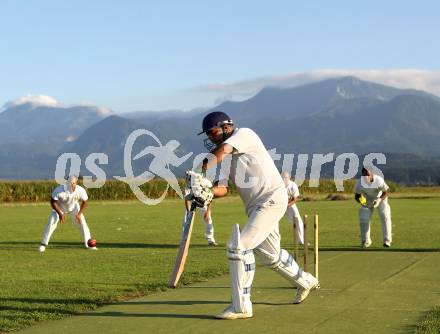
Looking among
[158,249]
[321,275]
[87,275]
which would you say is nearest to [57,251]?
[158,249]

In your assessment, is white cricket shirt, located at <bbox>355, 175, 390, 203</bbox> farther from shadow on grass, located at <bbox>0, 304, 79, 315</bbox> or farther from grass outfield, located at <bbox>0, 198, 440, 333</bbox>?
shadow on grass, located at <bbox>0, 304, 79, 315</bbox>

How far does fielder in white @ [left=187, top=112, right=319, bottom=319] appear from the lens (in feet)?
29.6

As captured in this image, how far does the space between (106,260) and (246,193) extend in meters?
8.15

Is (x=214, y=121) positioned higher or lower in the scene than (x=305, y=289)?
higher

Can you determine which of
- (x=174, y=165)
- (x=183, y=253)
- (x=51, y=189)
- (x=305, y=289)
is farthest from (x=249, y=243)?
(x=51, y=189)

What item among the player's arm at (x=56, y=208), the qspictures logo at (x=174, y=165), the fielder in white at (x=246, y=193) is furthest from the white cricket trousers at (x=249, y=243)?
the player's arm at (x=56, y=208)

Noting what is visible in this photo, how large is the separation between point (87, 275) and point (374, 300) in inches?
221

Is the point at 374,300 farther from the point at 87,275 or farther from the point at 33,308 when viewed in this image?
the point at 87,275

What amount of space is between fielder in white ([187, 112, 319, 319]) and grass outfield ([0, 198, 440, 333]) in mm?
2206

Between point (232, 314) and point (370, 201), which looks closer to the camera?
point (232, 314)

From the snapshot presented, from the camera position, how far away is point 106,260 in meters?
16.9

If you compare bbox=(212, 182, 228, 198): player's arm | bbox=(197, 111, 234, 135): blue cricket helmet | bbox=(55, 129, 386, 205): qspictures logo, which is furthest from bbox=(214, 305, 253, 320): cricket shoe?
bbox=(197, 111, 234, 135): blue cricket helmet

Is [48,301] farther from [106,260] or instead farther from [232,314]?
[106,260]

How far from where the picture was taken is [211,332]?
8.51 meters
